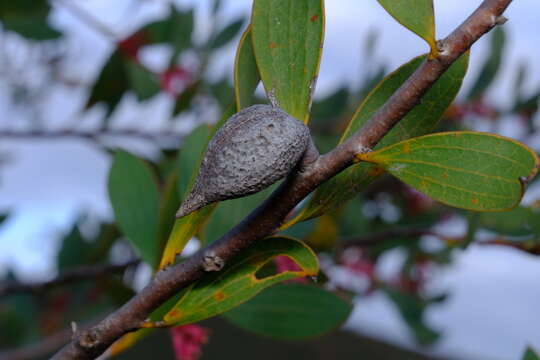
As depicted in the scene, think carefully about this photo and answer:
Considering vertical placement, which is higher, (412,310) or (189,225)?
(189,225)

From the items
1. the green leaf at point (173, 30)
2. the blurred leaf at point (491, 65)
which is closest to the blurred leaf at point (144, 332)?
the green leaf at point (173, 30)

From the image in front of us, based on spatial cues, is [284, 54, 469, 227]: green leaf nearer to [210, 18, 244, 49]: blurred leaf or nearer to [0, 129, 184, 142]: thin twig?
[0, 129, 184, 142]: thin twig

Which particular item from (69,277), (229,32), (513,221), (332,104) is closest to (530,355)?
(513,221)

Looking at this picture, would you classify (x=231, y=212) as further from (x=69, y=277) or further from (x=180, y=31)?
(x=180, y=31)

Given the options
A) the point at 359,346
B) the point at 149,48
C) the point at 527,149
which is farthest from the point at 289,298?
the point at 359,346

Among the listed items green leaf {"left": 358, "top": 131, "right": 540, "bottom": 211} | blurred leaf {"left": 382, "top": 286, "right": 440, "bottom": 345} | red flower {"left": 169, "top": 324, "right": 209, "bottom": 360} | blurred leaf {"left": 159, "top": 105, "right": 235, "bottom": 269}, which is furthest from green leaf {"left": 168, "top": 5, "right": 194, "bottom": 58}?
green leaf {"left": 358, "top": 131, "right": 540, "bottom": 211}

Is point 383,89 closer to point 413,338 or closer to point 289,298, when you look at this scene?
point 289,298
